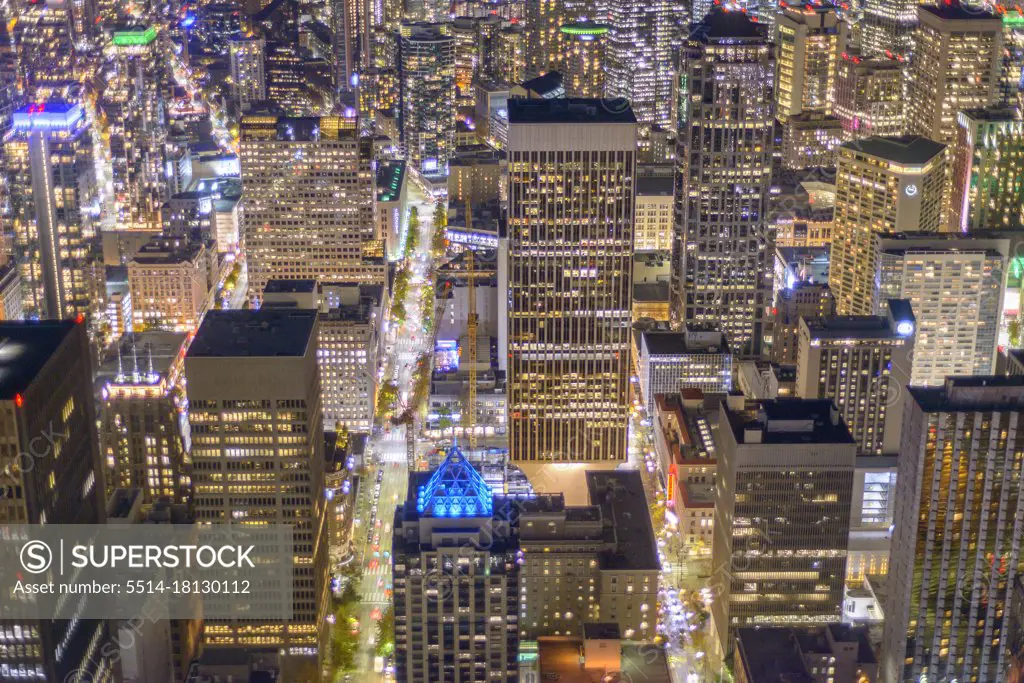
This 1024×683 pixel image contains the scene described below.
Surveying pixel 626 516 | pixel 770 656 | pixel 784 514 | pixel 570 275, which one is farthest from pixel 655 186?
pixel 770 656

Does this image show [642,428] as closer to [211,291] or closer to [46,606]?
[211,291]

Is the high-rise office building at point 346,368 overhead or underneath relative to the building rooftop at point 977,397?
underneath

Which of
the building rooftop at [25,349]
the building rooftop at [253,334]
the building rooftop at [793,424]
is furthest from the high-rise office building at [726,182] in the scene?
the building rooftop at [25,349]

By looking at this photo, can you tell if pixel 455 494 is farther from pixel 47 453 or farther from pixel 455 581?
pixel 47 453

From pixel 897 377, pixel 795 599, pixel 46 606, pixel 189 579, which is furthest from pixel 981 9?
pixel 46 606

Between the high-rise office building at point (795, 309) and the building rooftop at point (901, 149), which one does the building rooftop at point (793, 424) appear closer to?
the high-rise office building at point (795, 309)

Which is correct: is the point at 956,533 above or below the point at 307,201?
below
